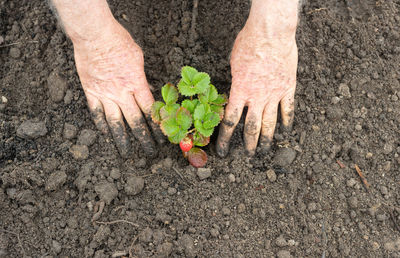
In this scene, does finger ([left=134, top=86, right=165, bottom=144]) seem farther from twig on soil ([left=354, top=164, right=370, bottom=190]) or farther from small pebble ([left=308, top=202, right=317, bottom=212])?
twig on soil ([left=354, top=164, right=370, bottom=190])

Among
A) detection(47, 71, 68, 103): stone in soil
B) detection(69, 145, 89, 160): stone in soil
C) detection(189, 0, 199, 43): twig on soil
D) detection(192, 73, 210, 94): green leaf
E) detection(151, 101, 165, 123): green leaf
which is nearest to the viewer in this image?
detection(192, 73, 210, 94): green leaf

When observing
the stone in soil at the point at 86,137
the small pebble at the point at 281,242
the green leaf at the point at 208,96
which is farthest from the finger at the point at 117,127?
the small pebble at the point at 281,242

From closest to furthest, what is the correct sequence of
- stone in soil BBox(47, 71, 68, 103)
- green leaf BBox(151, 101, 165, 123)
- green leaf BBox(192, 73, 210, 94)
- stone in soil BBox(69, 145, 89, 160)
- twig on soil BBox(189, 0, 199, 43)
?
green leaf BBox(192, 73, 210, 94) < green leaf BBox(151, 101, 165, 123) < stone in soil BBox(69, 145, 89, 160) < stone in soil BBox(47, 71, 68, 103) < twig on soil BBox(189, 0, 199, 43)

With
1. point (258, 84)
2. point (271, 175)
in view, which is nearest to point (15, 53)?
point (258, 84)

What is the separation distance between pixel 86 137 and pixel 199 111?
721mm

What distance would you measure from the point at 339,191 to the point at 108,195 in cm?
130

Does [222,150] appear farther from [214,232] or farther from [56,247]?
[56,247]

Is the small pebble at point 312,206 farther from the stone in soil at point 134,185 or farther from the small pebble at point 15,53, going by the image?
the small pebble at point 15,53

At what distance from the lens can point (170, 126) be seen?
233cm

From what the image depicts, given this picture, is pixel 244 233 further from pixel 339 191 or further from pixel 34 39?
pixel 34 39

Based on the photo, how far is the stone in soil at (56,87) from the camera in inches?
106

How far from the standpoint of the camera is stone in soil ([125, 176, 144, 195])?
94.3 inches

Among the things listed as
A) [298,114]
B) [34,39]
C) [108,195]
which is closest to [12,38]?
[34,39]

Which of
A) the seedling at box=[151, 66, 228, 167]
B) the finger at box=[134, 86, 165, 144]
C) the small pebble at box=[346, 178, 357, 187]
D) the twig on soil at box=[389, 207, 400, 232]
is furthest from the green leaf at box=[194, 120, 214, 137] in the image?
the twig on soil at box=[389, 207, 400, 232]
